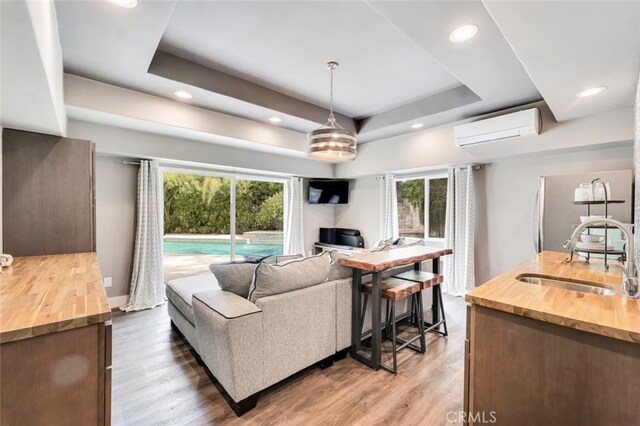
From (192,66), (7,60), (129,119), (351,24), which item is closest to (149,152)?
(129,119)

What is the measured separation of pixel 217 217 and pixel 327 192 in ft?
7.42

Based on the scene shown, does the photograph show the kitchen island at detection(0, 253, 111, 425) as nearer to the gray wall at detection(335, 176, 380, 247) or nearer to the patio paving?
the patio paving

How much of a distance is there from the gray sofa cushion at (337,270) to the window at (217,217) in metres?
2.15

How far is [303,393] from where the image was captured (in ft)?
6.84

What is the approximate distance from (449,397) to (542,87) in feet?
8.54

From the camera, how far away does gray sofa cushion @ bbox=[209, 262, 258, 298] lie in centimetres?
225

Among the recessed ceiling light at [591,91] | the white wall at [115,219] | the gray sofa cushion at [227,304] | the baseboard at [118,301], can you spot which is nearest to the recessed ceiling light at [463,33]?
the recessed ceiling light at [591,91]

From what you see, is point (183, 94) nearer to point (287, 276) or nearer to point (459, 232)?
point (287, 276)

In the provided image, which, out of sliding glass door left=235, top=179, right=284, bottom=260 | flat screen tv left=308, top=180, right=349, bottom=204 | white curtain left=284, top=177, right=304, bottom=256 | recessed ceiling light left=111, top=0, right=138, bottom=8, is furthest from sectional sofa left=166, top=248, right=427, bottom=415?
flat screen tv left=308, top=180, right=349, bottom=204

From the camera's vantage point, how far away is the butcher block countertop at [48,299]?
96 centimetres

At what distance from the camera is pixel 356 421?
1.80 metres

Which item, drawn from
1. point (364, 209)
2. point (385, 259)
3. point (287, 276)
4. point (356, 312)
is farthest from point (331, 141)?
point (364, 209)

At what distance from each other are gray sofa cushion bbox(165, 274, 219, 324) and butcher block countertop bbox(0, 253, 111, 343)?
0.84m

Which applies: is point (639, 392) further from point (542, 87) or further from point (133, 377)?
point (133, 377)
